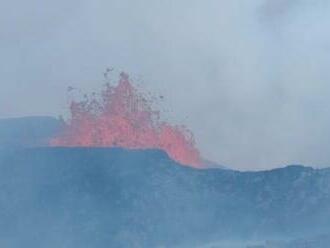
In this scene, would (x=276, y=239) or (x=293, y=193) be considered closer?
(x=276, y=239)

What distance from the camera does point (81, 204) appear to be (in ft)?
322

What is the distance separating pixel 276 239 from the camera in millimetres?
93750

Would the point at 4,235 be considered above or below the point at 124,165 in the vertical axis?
below

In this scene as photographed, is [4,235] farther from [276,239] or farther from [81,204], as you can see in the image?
[276,239]

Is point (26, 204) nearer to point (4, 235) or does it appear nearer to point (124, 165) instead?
point (4, 235)

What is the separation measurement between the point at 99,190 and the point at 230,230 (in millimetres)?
14278

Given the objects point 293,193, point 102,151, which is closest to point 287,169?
point 293,193

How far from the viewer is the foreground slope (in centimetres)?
9456

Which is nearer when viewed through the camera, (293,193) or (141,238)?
(141,238)

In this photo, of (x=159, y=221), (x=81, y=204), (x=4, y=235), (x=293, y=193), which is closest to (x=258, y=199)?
(x=293, y=193)

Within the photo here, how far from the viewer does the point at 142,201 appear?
330 feet

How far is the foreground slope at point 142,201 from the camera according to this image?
9456cm

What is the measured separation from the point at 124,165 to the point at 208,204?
9.69m

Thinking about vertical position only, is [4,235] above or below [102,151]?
below
